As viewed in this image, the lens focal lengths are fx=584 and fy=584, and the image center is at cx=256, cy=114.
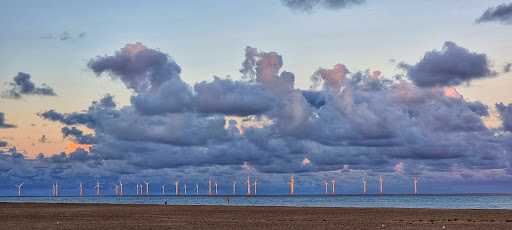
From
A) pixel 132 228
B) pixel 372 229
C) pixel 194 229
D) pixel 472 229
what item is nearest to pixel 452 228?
pixel 472 229

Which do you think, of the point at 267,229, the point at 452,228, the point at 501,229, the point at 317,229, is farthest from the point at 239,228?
the point at 501,229

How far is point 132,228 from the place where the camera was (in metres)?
50.1

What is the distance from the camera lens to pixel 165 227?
2032 inches

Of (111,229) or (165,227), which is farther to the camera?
(165,227)

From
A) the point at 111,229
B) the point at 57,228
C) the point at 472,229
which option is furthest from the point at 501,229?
the point at 57,228

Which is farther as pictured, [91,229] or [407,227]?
[407,227]

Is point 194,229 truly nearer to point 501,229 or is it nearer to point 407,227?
point 407,227

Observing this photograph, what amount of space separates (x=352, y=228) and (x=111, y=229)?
2005 cm

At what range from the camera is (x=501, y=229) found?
48156mm

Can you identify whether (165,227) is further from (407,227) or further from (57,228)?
(407,227)

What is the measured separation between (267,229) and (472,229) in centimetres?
1729

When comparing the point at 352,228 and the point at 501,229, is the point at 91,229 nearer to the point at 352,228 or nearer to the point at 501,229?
the point at 352,228

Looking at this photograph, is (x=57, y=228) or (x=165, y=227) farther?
(x=165, y=227)

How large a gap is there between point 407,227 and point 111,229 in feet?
82.8
